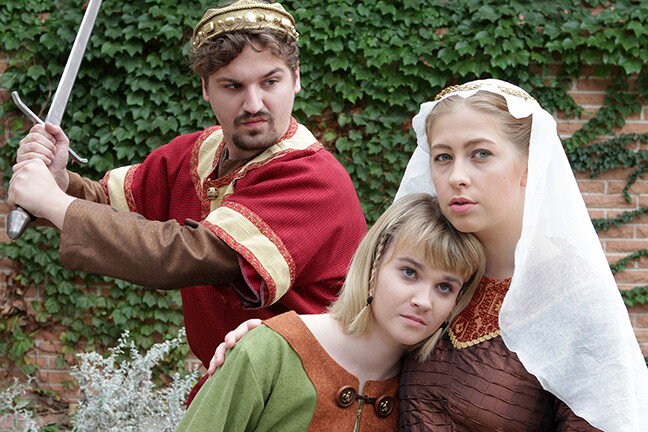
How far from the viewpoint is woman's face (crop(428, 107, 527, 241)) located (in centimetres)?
145

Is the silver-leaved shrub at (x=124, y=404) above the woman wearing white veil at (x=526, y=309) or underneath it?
underneath

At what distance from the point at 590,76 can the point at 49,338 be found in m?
4.03

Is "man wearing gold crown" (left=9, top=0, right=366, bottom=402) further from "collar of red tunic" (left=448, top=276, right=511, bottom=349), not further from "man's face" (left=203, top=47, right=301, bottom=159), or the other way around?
"collar of red tunic" (left=448, top=276, right=511, bottom=349)

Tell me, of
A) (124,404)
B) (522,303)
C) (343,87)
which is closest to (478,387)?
(522,303)

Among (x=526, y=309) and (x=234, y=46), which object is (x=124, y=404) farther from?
(x=526, y=309)

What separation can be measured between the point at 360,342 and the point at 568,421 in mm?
547

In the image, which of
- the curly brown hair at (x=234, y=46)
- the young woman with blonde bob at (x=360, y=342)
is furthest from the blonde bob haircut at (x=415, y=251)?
the curly brown hair at (x=234, y=46)

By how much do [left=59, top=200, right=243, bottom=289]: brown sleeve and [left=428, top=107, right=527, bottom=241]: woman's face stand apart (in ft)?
1.97

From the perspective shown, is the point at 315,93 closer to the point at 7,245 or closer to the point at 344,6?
the point at 344,6

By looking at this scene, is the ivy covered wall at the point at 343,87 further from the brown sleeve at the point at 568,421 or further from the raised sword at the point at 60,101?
the brown sleeve at the point at 568,421

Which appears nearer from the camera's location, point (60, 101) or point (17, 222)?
point (17, 222)

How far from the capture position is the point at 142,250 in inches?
64.7

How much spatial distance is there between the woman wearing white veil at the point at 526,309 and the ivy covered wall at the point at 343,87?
264cm

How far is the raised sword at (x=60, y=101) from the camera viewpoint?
167 centimetres
